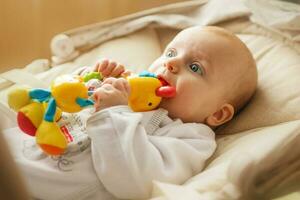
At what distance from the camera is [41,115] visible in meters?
0.82

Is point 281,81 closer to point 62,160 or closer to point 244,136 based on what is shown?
point 244,136

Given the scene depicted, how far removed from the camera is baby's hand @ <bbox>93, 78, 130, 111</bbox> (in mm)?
862

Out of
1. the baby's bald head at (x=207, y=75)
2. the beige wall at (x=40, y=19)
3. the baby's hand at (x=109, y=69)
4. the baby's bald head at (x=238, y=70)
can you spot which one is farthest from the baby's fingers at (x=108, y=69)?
the beige wall at (x=40, y=19)

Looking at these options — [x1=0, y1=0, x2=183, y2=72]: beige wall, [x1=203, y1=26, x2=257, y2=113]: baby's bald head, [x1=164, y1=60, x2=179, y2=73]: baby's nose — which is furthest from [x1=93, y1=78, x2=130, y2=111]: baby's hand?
[x1=0, y1=0, x2=183, y2=72]: beige wall

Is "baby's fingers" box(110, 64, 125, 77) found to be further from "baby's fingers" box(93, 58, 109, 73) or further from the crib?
the crib

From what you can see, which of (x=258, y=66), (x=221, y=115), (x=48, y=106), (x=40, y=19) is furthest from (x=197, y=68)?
(x=40, y=19)

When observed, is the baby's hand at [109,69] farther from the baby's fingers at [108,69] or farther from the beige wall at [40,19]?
the beige wall at [40,19]

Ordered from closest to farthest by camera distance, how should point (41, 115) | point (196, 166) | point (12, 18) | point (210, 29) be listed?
point (41, 115), point (196, 166), point (210, 29), point (12, 18)

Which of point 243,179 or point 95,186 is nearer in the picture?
point 243,179

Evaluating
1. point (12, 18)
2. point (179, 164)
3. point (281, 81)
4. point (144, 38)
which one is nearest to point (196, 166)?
point (179, 164)

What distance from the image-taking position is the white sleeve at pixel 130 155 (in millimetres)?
824

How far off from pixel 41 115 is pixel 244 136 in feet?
1.38

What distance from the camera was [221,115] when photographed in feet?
3.39

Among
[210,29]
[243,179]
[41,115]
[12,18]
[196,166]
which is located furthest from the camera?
[12,18]
